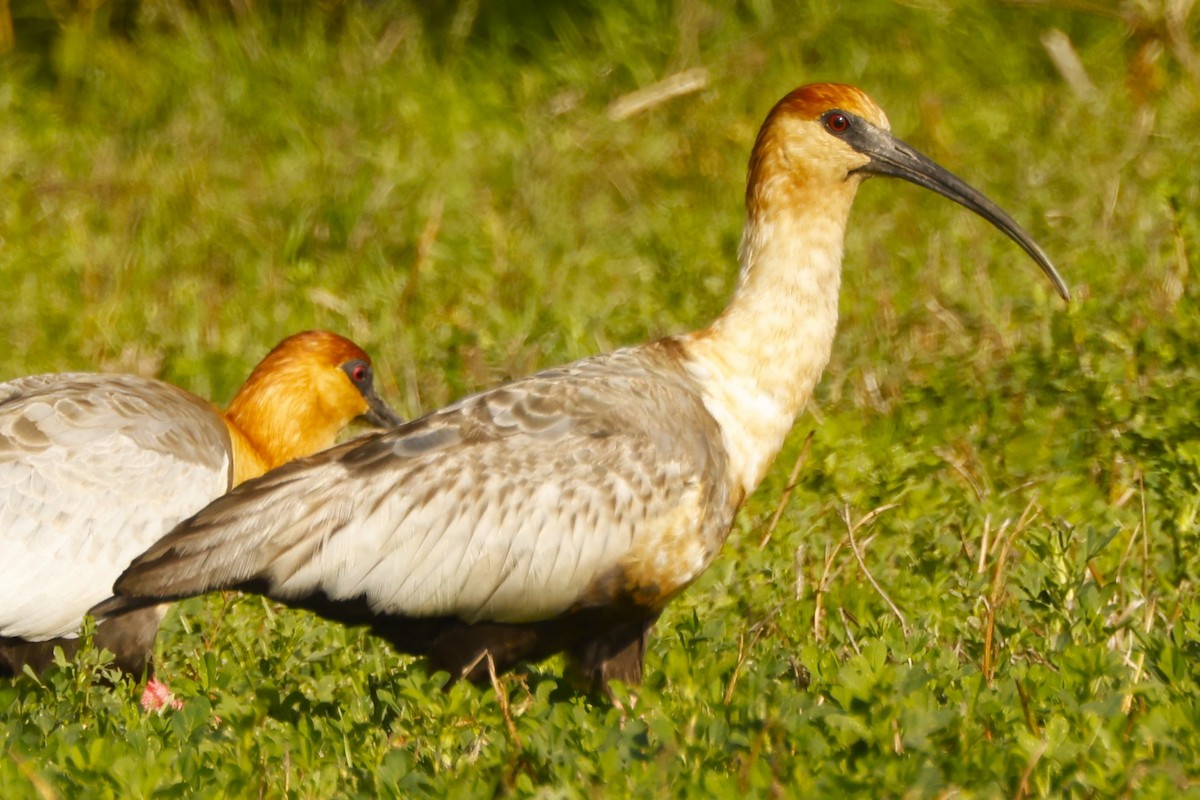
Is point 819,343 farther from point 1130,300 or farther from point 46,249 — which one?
point 46,249

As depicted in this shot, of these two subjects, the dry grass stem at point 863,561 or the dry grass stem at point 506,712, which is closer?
the dry grass stem at point 506,712

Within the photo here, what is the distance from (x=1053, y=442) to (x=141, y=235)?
14.8 ft

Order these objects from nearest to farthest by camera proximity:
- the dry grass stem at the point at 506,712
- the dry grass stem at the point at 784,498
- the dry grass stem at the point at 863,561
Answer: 1. the dry grass stem at the point at 506,712
2. the dry grass stem at the point at 863,561
3. the dry grass stem at the point at 784,498

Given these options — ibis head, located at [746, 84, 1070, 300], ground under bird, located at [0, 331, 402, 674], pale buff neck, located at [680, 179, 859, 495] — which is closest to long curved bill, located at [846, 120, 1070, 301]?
ibis head, located at [746, 84, 1070, 300]

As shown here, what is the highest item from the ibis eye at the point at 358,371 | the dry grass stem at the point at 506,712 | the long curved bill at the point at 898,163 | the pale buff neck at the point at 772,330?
the long curved bill at the point at 898,163

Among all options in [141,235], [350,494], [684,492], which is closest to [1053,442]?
[684,492]

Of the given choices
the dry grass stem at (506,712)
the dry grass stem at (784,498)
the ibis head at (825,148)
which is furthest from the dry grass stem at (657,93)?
the dry grass stem at (506,712)

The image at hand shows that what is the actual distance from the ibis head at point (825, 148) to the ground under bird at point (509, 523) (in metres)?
0.66

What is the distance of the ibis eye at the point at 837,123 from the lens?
5320mm

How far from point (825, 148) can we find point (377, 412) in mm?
2183

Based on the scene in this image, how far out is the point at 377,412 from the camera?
6.81 m

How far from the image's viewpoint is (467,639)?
4.73 metres

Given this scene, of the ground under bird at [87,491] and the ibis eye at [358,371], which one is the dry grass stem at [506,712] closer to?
the ground under bird at [87,491]

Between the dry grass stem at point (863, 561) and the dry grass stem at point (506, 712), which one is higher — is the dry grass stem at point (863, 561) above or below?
below
